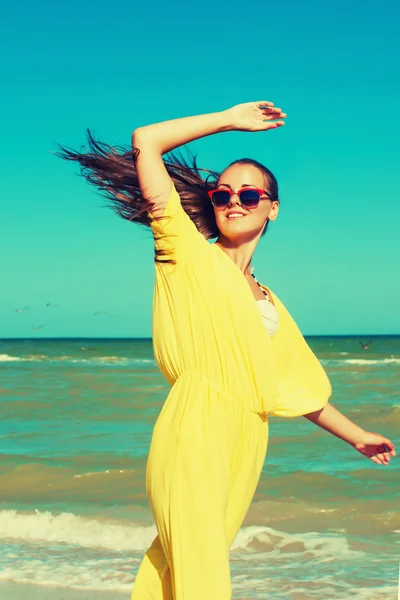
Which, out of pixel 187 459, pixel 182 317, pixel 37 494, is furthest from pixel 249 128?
pixel 37 494

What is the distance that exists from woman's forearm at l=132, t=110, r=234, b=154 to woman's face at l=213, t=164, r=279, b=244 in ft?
0.82

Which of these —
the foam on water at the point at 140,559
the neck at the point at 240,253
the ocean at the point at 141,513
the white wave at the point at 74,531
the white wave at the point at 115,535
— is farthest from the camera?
the white wave at the point at 74,531

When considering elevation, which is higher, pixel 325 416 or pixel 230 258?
pixel 230 258

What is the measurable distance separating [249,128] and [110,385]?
21021 mm

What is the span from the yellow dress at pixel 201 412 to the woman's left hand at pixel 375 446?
2.34 ft

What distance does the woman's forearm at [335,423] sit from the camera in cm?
335

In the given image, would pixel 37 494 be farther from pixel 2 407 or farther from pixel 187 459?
pixel 2 407

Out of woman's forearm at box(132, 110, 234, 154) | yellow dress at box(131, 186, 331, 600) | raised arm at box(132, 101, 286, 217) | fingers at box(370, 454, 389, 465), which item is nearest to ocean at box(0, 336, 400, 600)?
fingers at box(370, 454, 389, 465)

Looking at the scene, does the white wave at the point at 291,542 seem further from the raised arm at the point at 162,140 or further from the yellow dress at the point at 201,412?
the raised arm at the point at 162,140

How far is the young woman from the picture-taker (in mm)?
2525

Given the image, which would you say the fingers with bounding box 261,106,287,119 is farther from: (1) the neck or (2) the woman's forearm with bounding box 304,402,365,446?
(2) the woman's forearm with bounding box 304,402,365,446

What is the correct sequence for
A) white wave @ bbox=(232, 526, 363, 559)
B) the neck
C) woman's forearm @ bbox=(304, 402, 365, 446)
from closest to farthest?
1. the neck
2. woman's forearm @ bbox=(304, 402, 365, 446)
3. white wave @ bbox=(232, 526, 363, 559)

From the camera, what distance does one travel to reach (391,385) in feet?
76.5

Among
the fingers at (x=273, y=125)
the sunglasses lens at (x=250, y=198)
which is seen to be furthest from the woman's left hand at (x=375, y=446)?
the fingers at (x=273, y=125)
